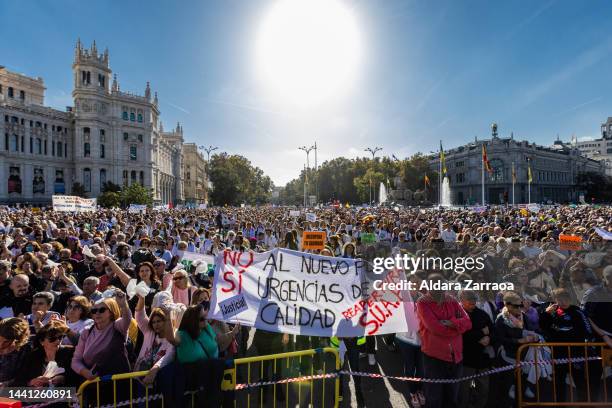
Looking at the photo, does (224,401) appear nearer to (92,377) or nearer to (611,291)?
(92,377)

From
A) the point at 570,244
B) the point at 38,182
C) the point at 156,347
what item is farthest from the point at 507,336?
the point at 38,182

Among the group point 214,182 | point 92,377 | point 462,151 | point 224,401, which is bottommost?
point 224,401

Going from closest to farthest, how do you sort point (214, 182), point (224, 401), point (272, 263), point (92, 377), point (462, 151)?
point (92, 377), point (224, 401), point (272, 263), point (214, 182), point (462, 151)

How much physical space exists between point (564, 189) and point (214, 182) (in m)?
101

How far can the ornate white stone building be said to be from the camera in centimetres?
6712

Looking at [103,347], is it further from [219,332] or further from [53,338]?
[219,332]

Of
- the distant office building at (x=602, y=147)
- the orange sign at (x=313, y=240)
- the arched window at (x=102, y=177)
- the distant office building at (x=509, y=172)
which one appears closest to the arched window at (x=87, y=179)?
the arched window at (x=102, y=177)

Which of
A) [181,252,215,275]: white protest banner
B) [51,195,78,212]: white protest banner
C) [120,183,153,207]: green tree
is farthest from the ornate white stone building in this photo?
[181,252,215,275]: white protest banner

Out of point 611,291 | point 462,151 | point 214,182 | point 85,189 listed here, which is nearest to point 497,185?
point 462,151

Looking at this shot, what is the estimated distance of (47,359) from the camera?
12.9 ft

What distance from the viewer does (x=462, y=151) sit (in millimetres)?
111375

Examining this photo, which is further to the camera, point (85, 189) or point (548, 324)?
point (85, 189)

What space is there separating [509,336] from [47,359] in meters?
5.20

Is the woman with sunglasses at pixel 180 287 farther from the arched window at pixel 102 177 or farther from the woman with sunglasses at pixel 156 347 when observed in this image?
the arched window at pixel 102 177
